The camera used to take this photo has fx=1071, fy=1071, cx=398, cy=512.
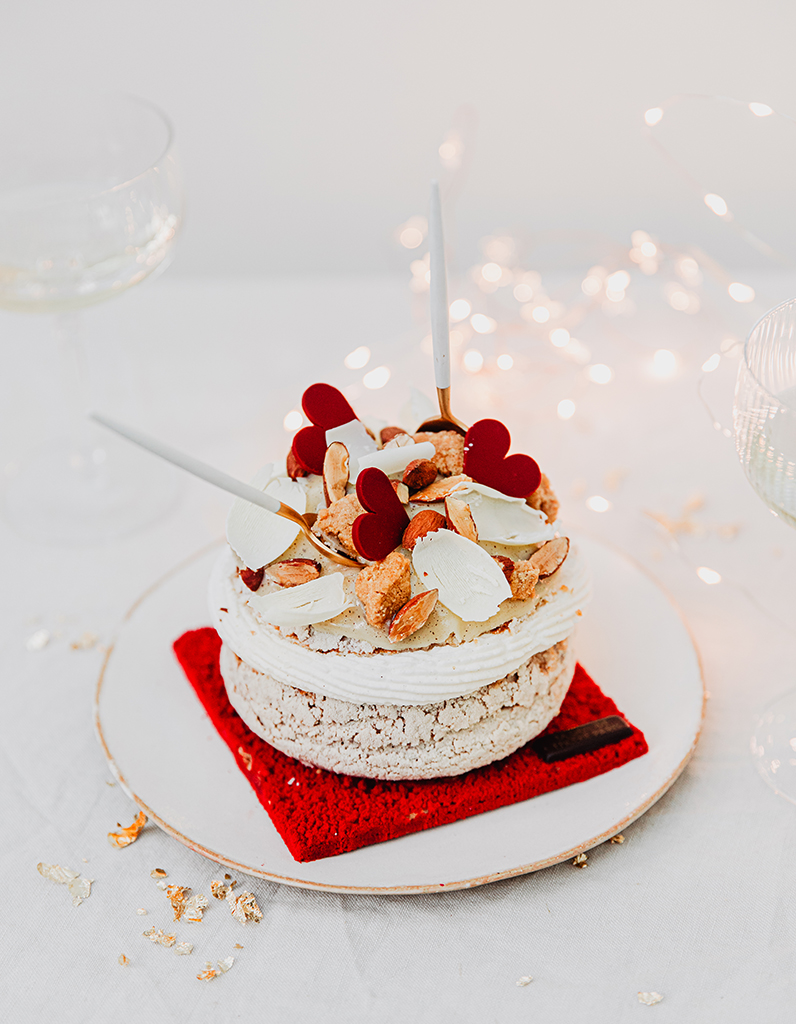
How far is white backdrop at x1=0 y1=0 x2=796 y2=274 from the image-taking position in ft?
7.55

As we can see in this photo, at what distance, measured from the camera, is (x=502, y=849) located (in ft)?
4.04

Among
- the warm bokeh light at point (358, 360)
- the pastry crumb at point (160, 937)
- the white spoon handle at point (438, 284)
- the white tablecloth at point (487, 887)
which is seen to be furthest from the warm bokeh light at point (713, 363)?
the pastry crumb at point (160, 937)

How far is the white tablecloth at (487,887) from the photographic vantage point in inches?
45.9

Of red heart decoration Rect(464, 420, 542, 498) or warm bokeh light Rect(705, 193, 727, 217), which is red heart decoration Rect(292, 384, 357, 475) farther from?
warm bokeh light Rect(705, 193, 727, 217)

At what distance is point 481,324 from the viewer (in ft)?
6.68

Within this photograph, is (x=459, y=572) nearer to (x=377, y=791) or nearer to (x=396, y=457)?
(x=396, y=457)

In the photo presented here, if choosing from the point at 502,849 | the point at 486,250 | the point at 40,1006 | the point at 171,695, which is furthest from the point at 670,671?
the point at 486,250

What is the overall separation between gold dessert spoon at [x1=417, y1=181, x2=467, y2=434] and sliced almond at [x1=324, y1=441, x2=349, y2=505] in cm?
13

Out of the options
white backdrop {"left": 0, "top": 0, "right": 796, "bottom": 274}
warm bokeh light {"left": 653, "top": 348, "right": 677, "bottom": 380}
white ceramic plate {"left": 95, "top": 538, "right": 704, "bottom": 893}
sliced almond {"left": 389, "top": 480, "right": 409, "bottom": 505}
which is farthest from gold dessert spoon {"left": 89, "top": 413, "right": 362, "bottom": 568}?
white backdrop {"left": 0, "top": 0, "right": 796, "bottom": 274}

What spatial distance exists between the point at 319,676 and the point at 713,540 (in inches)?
34.6

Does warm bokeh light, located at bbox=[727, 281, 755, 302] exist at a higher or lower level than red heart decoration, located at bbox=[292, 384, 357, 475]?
lower

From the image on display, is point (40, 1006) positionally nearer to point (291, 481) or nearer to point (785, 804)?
point (291, 481)

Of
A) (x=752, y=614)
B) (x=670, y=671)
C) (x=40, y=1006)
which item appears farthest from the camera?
(x=752, y=614)

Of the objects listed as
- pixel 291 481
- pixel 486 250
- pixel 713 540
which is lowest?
pixel 713 540
